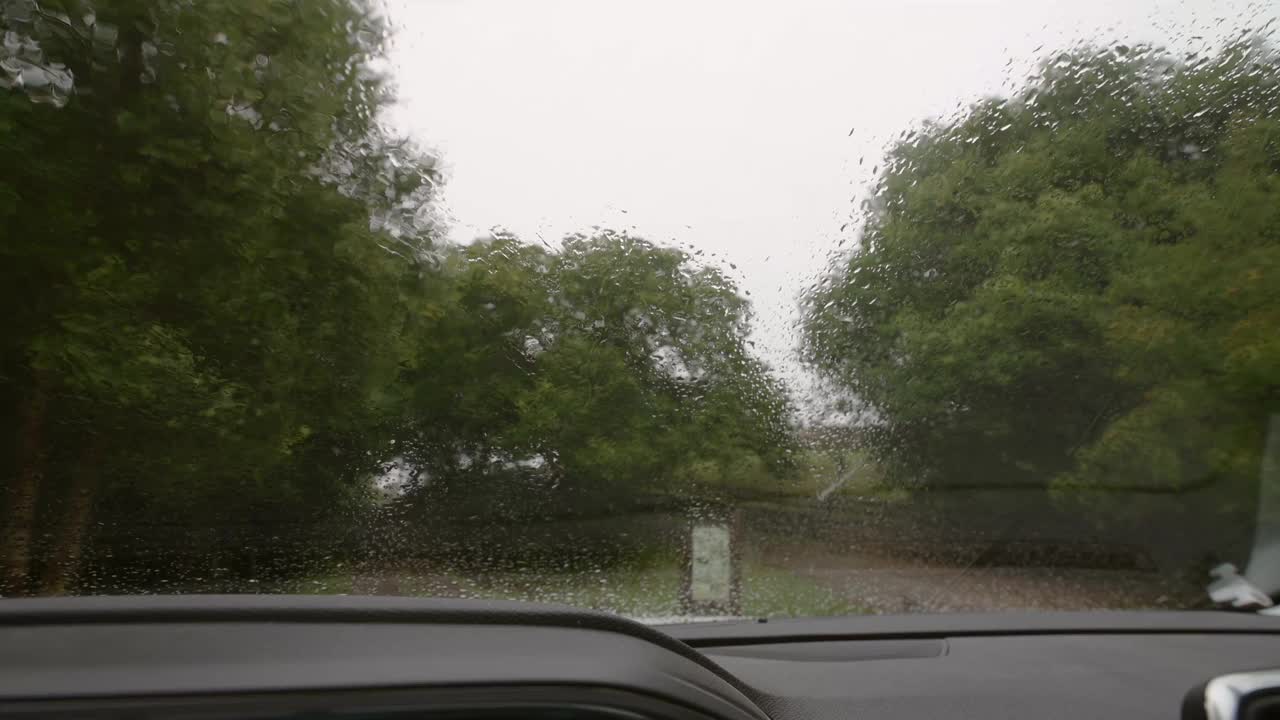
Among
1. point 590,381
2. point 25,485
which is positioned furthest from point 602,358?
point 25,485

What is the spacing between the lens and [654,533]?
4.59m

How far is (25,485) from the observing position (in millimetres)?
3842

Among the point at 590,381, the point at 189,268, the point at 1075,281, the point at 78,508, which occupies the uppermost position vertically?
the point at 1075,281

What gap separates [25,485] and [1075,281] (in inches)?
219

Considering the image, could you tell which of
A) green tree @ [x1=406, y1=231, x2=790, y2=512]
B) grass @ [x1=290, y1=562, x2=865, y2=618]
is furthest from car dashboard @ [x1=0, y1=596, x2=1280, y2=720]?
green tree @ [x1=406, y1=231, x2=790, y2=512]

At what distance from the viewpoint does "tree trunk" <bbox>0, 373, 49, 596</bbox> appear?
3.74 meters

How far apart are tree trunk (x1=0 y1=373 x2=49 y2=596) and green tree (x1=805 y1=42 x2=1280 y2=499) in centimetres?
385

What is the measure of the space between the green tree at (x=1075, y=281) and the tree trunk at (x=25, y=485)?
3.85 meters

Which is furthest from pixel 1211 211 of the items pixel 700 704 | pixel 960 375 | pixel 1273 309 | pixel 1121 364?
pixel 700 704

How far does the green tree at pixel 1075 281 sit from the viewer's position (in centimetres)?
500

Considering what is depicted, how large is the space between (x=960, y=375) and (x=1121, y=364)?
0.97 m

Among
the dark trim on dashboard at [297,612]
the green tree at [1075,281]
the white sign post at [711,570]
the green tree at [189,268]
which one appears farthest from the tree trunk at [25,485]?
the green tree at [1075,281]

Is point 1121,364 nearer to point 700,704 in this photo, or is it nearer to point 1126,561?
point 1126,561

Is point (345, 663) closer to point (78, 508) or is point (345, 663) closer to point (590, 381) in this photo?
point (590, 381)
